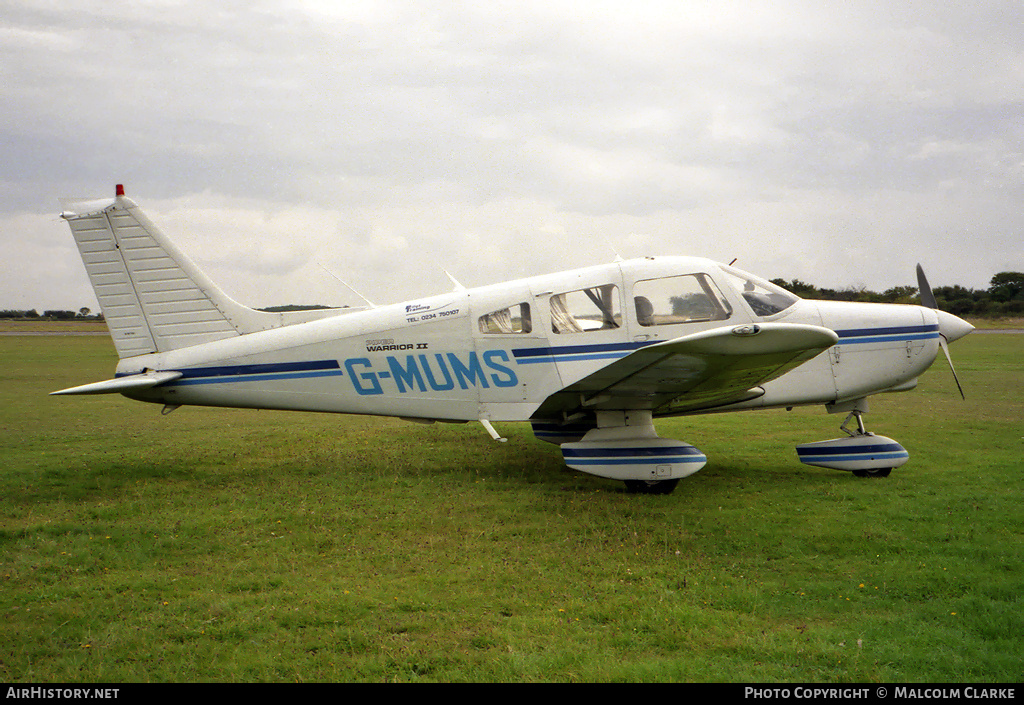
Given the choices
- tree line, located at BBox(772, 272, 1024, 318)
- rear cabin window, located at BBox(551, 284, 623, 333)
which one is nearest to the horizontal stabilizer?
rear cabin window, located at BBox(551, 284, 623, 333)

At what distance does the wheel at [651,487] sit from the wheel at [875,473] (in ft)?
7.26

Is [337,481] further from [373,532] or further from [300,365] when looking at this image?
[373,532]

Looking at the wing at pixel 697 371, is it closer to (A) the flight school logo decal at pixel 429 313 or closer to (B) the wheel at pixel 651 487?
(B) the wheel at pixel 651 487

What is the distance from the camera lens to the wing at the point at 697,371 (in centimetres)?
557

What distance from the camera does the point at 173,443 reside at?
10.7 metres

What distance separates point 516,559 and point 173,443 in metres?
7.63

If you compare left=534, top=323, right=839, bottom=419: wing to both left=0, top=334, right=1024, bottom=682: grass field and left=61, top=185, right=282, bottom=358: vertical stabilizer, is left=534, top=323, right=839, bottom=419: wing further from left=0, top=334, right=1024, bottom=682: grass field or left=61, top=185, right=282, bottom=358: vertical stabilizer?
left=61, top=185, right=282, bottom=358: vertical stabilizer

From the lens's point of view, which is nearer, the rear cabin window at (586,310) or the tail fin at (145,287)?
the rear cabin window at (586,310)

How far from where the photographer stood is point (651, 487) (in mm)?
7281

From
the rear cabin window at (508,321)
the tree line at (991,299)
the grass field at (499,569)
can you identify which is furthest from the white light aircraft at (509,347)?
the tree line at (991,299)

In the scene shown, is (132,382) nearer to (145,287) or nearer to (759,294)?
(145,287)

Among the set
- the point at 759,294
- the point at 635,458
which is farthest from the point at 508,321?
the point at 759,294

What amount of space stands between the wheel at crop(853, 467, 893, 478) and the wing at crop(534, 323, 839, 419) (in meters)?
1.42
